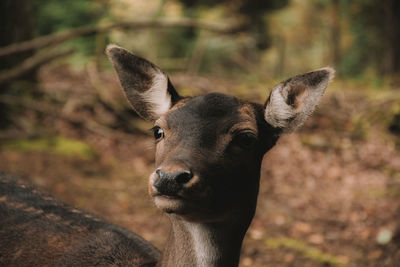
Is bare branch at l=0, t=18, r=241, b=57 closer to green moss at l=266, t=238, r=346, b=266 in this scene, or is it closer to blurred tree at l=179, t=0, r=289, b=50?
green moss at l=266, t=238, r=346, b=266

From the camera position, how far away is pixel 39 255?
2.85 meters

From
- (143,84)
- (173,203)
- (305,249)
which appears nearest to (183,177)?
(173,203)

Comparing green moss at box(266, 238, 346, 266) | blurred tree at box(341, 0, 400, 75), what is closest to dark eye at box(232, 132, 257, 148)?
green moss at box(266, 238, 346, 266)

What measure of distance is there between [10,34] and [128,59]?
565 cm

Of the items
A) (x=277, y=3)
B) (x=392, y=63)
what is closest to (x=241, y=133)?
(x=392, y=63)

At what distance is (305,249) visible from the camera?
216 inches

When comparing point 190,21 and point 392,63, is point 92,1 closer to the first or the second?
point 190,21

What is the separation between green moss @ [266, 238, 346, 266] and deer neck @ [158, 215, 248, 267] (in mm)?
2868

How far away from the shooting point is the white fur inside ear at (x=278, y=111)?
2.88 metres

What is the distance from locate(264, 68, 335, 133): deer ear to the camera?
2828mm

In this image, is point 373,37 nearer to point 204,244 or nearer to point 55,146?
point 55,146

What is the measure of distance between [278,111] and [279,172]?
589cm

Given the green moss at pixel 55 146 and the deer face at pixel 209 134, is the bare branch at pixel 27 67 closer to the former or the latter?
the green moss at pixel 55 146

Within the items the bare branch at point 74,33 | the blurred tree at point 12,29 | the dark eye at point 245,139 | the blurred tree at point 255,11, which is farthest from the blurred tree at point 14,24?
the blurred tree at point 255,11
